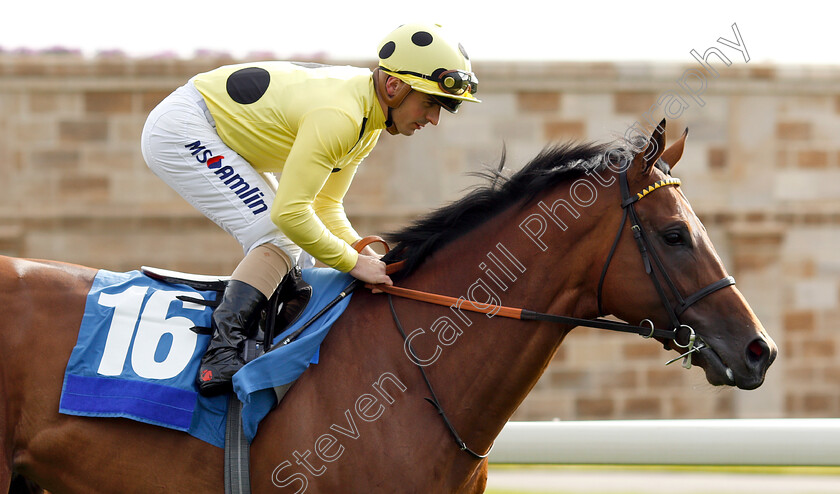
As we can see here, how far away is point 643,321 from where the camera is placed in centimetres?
270

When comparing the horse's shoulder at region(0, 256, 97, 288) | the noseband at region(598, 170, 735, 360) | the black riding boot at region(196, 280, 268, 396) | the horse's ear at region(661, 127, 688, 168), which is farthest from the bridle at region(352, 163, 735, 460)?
the horse's shoulder at region(0, 256, 97, 288)

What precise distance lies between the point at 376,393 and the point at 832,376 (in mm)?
6785

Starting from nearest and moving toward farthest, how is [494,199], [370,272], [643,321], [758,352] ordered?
[758,352] → [643,321] → [370,272] → [494,199]

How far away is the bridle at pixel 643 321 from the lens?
8.64 feet

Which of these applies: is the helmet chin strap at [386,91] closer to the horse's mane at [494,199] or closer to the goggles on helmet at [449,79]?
the goggles on helmet at [449,79]

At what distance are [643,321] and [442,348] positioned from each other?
0.67 metres

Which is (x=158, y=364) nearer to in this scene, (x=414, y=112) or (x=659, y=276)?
(x=414, y=112)

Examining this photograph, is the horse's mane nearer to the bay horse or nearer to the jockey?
the bay horse

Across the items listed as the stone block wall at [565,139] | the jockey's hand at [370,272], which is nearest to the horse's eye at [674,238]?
the jockey's hand at [370,272]

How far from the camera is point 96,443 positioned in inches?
106

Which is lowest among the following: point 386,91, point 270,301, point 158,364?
point 158,364

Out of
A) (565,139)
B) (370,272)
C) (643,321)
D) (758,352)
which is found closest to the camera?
(758,352)

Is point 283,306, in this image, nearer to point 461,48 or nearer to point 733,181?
point 461,48

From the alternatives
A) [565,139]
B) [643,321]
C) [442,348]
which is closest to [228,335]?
[442,348]
